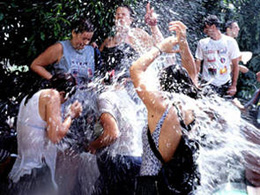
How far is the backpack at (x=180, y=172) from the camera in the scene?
216cm

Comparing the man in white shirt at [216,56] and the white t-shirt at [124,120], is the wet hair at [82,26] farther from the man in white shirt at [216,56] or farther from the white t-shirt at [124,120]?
the man in white shirt at [216,56]

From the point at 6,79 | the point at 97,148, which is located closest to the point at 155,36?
the point at 97,148

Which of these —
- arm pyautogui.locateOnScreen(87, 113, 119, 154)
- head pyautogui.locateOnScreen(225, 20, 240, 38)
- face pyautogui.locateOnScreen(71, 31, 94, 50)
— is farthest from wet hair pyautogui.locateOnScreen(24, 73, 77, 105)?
head pyautogui.locateOnScreen(225, 20, 240, 38)

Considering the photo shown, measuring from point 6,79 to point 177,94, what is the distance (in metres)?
2.53

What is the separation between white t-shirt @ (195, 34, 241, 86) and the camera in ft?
16.1

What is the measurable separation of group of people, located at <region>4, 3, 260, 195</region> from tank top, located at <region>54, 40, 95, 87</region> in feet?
0.04

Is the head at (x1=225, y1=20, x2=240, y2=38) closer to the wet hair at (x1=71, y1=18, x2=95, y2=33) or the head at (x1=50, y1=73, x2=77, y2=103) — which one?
the wet hair at (x1=71, y1=18, x2=95, y2=33)

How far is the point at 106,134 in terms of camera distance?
310 centimetres

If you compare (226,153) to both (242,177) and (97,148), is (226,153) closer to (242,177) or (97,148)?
(242,177)

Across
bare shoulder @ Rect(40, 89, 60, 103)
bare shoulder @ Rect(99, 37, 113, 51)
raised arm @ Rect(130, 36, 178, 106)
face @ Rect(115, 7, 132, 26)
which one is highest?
raised arm @ Rect(130, 36, 178, 106)

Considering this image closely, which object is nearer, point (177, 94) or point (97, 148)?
point (177, 94)

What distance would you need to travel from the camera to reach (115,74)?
4062 millimetres

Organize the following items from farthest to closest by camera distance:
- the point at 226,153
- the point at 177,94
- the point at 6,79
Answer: the point at 6,79 < the point at 226,153 < the point at 177,94

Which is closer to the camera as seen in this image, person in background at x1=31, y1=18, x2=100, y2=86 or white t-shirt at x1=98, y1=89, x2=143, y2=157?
white t-shirt at x1=98, y1=89, x2=143, y2=157
